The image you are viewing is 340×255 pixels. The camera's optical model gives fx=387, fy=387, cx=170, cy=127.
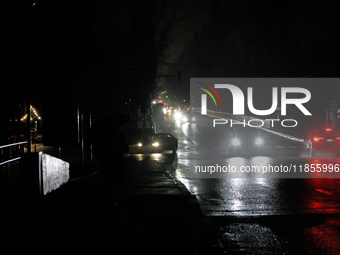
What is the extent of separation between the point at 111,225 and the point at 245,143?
1774cm

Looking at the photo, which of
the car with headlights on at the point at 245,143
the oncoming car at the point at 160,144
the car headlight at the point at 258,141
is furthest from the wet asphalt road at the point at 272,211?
the car headlight at the point at 258,141

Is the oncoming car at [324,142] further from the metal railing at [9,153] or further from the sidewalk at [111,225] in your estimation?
the metal railing at [9,153]

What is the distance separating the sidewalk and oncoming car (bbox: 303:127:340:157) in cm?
1500

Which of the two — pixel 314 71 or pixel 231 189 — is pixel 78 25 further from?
pixel 314 71

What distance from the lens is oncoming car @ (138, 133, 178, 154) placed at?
22.7 metres

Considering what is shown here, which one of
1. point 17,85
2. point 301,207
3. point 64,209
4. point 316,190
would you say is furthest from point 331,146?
point 64,209

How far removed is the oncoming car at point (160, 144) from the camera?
893 inches

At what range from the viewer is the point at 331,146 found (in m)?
22.3

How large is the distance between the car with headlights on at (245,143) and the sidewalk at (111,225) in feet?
44.7

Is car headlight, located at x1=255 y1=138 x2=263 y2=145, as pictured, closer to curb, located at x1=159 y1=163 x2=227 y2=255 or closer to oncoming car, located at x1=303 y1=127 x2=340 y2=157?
oncoming car, located at x1=303 y1=127 x2=340 y2=157

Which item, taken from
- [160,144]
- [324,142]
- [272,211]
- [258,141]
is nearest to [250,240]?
[272,211]

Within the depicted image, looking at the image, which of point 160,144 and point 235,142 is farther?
point 235,142

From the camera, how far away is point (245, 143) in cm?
2339

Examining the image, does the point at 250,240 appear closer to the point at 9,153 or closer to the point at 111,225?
the point at 111,225
